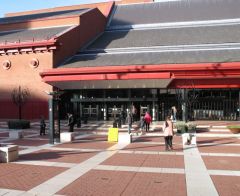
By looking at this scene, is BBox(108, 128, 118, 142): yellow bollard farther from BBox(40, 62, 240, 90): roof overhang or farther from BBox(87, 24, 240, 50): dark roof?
BBox(87, 24, 240, 50): dark roof

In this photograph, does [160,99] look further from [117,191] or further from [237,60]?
[117,191]

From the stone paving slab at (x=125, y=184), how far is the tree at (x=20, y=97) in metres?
23.6

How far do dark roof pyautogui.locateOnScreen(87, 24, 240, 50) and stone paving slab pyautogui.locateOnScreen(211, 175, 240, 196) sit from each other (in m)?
25.8

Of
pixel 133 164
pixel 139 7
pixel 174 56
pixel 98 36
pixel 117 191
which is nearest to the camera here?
pixel 117 191

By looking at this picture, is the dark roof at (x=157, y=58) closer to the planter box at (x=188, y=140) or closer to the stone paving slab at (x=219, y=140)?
the stone paving slab at (x=219, y=140)

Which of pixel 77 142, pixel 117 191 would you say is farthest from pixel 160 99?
pixel 117 191

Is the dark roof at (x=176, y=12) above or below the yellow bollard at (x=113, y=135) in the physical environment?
above

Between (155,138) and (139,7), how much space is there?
99.4ft

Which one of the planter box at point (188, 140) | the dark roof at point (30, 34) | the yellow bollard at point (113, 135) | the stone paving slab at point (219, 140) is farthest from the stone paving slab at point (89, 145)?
the dark roof at point (30, 34)

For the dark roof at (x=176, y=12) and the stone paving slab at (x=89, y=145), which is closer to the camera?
the stone paving slab at (x=89, y=145)

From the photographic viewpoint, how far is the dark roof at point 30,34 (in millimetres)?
36678

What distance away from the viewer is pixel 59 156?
1481cm

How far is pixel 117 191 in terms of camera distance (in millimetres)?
9430

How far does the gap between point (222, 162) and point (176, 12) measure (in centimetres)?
3366
